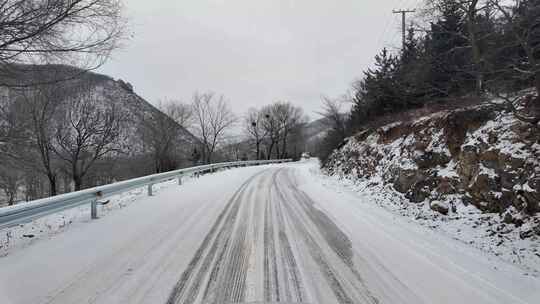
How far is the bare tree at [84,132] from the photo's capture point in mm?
16625

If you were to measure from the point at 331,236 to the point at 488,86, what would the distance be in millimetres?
5035

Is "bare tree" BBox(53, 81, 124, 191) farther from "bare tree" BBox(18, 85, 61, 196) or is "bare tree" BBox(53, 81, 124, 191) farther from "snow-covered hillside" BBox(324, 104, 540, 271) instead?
"snow-covered hillside" BBox(324, 104, 540, 271)

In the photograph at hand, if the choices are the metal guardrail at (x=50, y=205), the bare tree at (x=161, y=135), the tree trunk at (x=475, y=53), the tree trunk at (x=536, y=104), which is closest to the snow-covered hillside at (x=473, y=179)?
the tree trunk at (x=536, y=104)

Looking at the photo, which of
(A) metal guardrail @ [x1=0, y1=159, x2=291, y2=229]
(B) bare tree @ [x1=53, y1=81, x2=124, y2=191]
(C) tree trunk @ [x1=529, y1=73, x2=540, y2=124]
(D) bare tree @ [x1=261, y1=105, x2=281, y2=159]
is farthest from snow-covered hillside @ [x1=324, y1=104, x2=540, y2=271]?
(D) bare tree @ [x1=261, y1=105, x2=281, y2=159]

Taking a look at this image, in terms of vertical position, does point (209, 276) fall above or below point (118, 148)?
below

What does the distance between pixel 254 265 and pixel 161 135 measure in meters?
32.7

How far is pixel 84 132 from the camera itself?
17.6 metres

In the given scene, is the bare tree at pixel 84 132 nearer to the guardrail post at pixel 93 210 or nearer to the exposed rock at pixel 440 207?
the guardrail post at pixel 93 210

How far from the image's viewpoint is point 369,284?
3.03m

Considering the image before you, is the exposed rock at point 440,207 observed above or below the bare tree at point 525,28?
below

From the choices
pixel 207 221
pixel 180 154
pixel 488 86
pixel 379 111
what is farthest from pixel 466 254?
pixel 180 154

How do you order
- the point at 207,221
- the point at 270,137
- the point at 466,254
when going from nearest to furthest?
the point at 466,254 < the point at 207,221 < the point at 270,137

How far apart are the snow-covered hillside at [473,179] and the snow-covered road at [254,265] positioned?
0.68m

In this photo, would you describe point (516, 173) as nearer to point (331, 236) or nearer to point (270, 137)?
point (331, 236)
